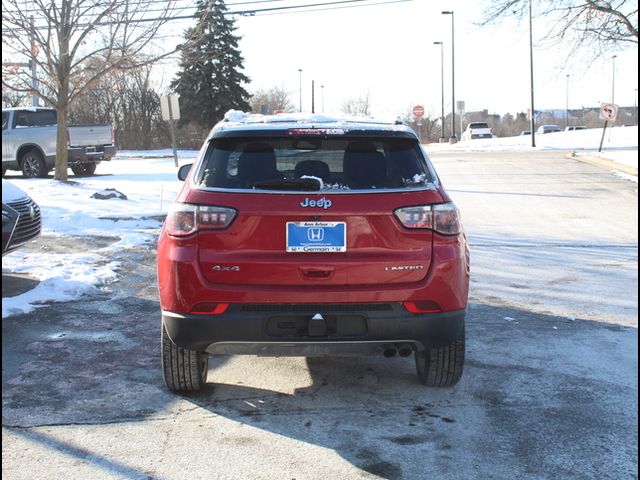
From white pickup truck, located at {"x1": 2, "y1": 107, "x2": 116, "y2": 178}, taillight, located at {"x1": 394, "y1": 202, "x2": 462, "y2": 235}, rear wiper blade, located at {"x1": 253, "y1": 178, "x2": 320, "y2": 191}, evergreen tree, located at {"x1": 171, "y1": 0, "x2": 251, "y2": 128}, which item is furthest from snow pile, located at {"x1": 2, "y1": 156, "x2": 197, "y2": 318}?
evergreen tree, located at {"x1": 171, "y1": 0, "x2": 251, "y2": 128}

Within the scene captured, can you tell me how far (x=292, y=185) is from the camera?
381 cm

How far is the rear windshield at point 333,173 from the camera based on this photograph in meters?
3.90

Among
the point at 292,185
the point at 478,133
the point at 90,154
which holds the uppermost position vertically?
the point at 478,133

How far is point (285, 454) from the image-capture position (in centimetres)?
347

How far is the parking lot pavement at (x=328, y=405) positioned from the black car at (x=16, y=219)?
1.24 metres

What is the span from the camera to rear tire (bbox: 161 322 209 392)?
13.4 ft

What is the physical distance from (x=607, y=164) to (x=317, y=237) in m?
22.0

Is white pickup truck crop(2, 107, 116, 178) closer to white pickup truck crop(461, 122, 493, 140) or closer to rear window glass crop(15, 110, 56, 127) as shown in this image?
rear window glass crop(15, 110, 56, 127)

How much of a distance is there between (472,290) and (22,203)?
4.93 metres

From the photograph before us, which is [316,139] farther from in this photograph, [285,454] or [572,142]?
[572,142]

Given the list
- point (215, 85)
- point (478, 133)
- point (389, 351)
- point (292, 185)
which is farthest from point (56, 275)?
point (478, 133)

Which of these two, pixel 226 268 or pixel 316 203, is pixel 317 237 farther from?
pixel 226 268

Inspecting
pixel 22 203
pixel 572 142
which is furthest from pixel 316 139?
pixel 572 142

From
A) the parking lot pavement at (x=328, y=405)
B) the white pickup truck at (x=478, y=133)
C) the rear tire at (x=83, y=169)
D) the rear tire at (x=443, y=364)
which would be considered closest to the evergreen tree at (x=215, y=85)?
the white pickup truck at (x=478, y=133)
